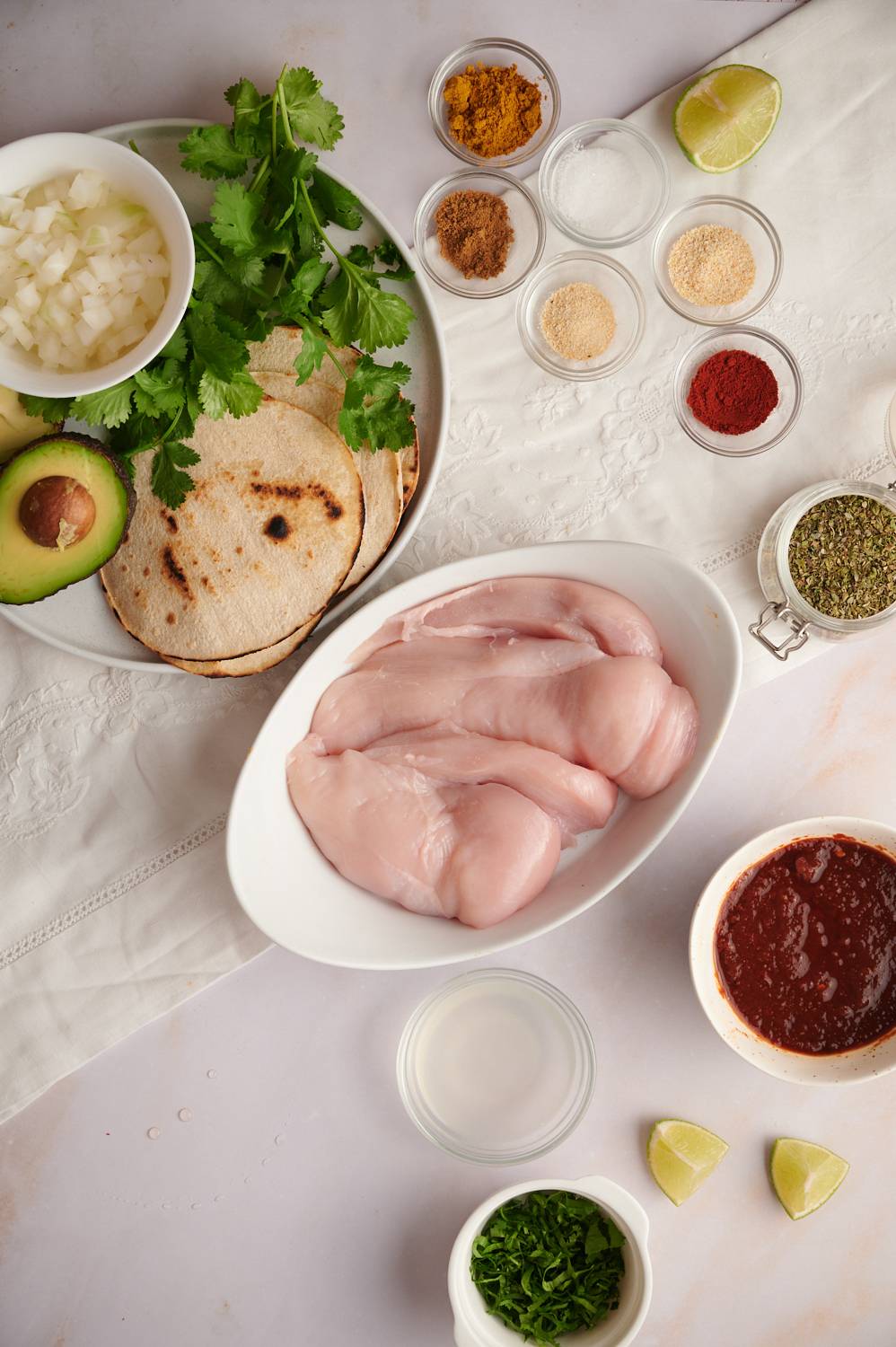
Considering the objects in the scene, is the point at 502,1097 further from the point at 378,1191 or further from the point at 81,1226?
the point at 81,1226

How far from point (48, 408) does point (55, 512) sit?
261 mm

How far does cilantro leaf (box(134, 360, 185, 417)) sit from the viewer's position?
1.66 m

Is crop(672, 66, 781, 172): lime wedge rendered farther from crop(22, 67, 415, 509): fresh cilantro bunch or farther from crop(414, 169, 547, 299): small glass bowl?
crop(22, 67, 415, 509): fresh cilantro bunch

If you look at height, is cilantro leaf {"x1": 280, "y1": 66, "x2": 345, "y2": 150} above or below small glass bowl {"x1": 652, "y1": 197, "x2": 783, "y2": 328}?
above

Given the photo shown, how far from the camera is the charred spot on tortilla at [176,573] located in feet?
5.69

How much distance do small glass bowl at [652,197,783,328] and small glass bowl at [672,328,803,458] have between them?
0.04 meters

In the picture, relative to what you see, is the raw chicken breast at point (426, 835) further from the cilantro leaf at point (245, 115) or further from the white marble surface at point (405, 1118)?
the cilantro leaf at point (245, 115)

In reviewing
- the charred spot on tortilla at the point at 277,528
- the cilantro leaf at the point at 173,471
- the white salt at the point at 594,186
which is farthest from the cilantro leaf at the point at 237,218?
the white salt at the point at 594,186

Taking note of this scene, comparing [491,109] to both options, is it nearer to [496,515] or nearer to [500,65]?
[500,65]

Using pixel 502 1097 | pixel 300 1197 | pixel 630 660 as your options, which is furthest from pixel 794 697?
pixel 300 1197

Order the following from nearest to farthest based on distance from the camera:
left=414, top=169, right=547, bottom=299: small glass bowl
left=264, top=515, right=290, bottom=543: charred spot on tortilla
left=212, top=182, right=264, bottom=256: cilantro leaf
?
left=212, top=182, right=264, bottom=256: cilantro leaf, left=264, top=515, right=290, bottom=543: charred spot on tortilla, left=414, top=169, right=547, bottom=299: small glass bowl

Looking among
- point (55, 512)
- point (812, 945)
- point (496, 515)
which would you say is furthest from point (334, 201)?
point (812, 945)

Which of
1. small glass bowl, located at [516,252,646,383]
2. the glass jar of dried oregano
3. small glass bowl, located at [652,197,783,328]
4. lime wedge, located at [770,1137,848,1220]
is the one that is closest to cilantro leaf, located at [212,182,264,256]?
small glass bowl, located at [516,252,646,383]

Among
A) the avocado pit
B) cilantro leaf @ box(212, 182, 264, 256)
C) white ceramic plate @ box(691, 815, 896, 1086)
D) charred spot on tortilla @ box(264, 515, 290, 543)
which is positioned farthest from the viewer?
white ceramic plate @ box(691, 815, 896, 1086)
